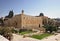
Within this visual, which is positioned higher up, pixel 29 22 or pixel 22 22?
pixel 22 22

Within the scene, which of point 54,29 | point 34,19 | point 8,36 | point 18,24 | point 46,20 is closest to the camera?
point 8,36

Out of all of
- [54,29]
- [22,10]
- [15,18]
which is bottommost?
[54,29]

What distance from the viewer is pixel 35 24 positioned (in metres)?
35.0

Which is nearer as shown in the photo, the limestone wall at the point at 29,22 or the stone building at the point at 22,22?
the stone building at the point at 22,22

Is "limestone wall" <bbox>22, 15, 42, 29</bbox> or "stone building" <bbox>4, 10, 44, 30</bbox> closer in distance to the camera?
"stone building" <bbox>4, 10, 44, 30</bbox>

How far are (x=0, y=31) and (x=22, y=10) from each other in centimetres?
1838

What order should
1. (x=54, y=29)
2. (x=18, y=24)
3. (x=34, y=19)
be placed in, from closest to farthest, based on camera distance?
(x=54, y=29) → (x=18, y=24) → (x=34, y=19)

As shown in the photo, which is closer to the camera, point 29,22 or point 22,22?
point 22,22

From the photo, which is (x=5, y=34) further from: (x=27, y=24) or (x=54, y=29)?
(x=27, y=24)

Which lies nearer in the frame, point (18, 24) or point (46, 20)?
point (18, 24)

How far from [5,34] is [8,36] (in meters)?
0.41

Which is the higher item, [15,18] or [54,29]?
[15,18]

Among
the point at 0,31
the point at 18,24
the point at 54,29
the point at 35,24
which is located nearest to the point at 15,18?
the point at 18,24

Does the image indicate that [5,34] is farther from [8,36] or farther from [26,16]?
[26,16]
